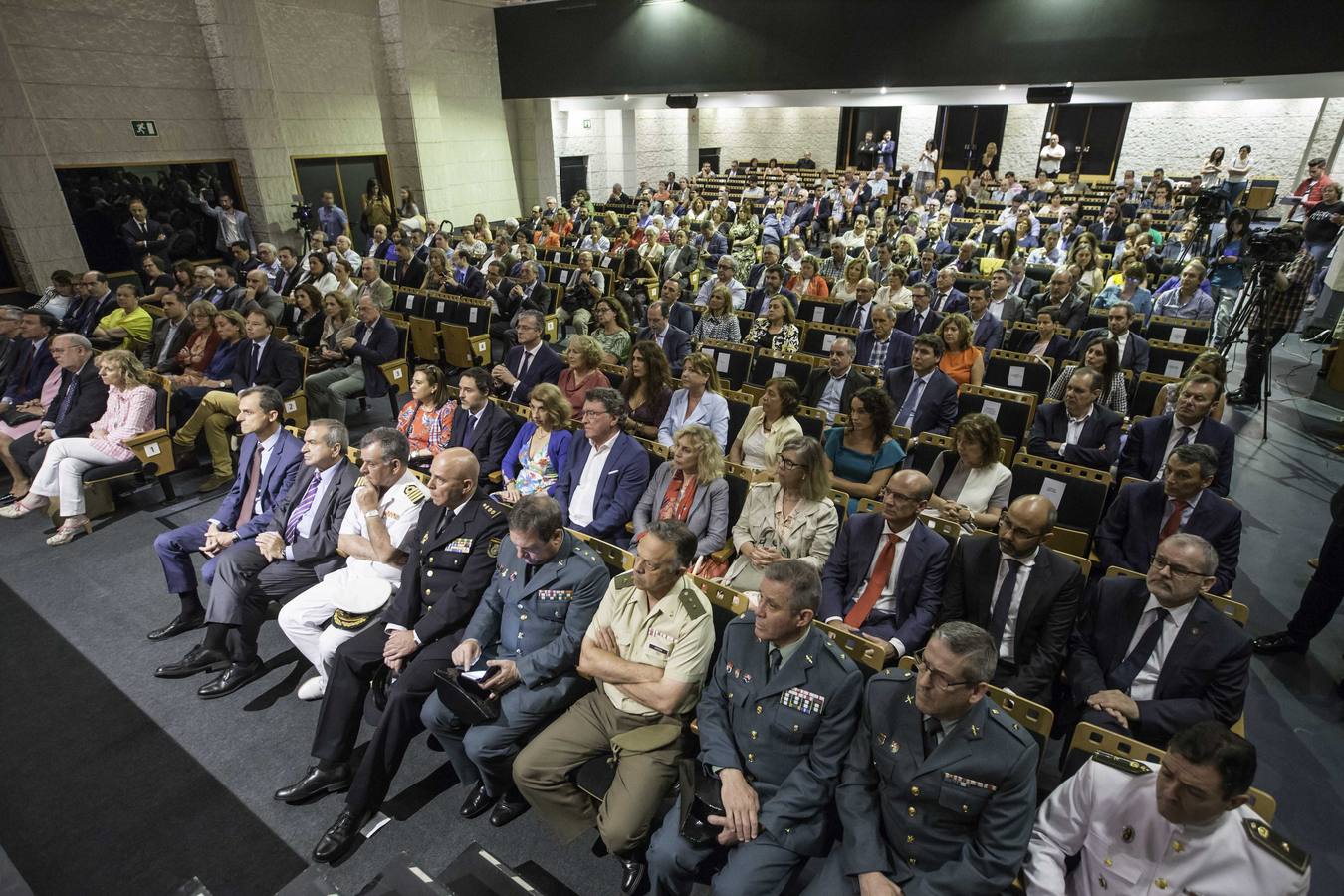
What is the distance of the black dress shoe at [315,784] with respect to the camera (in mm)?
2670

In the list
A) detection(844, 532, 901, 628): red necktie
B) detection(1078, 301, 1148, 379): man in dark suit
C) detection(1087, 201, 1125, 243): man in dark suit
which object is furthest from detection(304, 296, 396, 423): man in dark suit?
detection(1087, 201, 1125, 243): man in dark suit

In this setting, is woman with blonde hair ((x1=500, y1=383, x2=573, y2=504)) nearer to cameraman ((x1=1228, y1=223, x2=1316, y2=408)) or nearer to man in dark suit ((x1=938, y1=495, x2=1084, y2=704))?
man in dark suit ((x1=938, y1=495, x2=1084, y2=704))

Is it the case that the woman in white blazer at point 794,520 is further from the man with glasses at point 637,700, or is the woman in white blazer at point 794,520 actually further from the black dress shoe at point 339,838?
the black dress shoe at point 339,838

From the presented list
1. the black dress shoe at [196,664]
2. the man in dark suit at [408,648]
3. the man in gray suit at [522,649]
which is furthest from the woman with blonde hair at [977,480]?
the black dress shoe at [196,664]

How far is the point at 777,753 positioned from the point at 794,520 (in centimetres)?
115

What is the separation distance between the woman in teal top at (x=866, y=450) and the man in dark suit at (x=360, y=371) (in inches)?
161

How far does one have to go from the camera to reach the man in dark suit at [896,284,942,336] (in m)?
5.91

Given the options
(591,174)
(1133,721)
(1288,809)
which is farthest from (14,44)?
(1288,809)

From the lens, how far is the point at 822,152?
20062 mm

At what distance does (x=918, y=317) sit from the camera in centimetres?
605

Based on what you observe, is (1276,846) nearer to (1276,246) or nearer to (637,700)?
(637,700)

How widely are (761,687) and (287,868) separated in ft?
5.96

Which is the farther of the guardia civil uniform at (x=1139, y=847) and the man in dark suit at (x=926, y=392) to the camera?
the man in dark suit at (x=926, y=392)

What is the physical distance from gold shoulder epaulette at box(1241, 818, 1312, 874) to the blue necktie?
3.04 m
